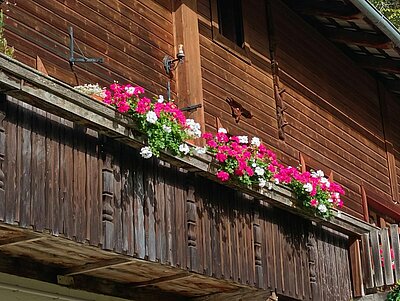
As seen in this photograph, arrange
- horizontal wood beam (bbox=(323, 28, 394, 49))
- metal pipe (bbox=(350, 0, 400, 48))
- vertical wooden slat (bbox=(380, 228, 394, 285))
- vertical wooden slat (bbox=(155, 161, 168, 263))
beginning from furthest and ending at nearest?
horizontal wood beam (bbox=(323, 28, 394, 49)), metal pipe (bbox=(350, 0, 400, 48)), vertical wooden slat (bbox=(380, 228, 394, 285)), vertical wooden slat (bbox=(155, 161, 168, 263))

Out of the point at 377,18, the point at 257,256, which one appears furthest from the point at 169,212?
the point at 377,18

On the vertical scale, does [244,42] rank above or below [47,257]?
above

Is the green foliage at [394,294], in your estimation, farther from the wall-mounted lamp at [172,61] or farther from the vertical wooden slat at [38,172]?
the vertical wooden slat at [38,172]

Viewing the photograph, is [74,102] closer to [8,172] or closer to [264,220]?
[8,172]

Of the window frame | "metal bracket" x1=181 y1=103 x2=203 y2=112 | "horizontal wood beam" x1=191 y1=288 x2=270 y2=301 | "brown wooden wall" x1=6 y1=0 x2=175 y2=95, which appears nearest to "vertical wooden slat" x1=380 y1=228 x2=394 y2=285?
"horizontal wood beam" x1=191 y1=288 x2=270 y2=301

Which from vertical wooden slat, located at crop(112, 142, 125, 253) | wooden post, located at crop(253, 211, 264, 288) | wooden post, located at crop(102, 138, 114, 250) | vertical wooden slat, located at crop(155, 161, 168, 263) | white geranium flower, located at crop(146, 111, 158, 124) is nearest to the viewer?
wooden post, located at crop(102, 138, 114, 250)

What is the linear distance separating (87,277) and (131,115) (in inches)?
69.3

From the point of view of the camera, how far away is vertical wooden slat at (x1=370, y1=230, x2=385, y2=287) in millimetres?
11141

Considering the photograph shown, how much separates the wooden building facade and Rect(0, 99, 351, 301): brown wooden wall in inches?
0.5

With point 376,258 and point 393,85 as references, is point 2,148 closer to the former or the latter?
point 376,258

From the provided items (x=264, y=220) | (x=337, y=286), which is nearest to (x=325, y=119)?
(x=337, y=286)

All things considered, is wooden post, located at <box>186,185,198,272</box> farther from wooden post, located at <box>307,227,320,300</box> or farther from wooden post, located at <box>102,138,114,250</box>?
wooden post, located at <box>307,227,320,300</box>

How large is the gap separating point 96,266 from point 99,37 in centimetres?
263

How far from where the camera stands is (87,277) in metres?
8.48
